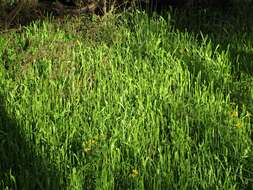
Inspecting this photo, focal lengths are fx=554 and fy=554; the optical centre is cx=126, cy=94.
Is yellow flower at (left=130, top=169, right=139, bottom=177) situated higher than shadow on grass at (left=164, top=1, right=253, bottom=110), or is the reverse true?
shadow on grass at (left=164, top=1, right=253, bottom=110)

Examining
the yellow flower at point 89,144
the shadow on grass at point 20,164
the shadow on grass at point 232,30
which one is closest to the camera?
the shadow on grass at point 20,164

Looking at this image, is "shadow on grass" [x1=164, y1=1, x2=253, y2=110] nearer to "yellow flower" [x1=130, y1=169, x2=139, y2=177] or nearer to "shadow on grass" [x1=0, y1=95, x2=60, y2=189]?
"yellow flower" [x1=130, y1=169, x2=139, y2=177]

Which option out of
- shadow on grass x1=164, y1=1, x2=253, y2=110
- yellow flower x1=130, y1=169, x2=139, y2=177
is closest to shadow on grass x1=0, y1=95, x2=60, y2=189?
yellow flower x1=130, y1=169, x2=139, y2=177

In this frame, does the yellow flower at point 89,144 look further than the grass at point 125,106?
Yes

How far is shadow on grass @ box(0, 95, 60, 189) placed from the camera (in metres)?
2.33

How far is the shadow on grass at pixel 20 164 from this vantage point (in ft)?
7.65

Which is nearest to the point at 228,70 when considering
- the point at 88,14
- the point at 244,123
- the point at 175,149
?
the point at 244,123

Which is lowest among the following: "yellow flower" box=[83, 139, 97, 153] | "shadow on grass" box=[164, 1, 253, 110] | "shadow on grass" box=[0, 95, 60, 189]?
"shadow on grass" box=[0, 95, 60, 189]

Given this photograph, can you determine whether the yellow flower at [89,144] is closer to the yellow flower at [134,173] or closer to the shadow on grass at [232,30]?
the yellow flower at [134,173]

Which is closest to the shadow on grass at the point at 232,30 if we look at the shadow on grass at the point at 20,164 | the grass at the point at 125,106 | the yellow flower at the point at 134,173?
the grass at the point at 125,106

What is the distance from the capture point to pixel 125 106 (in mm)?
2982

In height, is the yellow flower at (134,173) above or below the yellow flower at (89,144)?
below

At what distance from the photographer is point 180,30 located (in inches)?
171

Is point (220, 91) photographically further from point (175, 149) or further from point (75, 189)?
point (75, 189)
